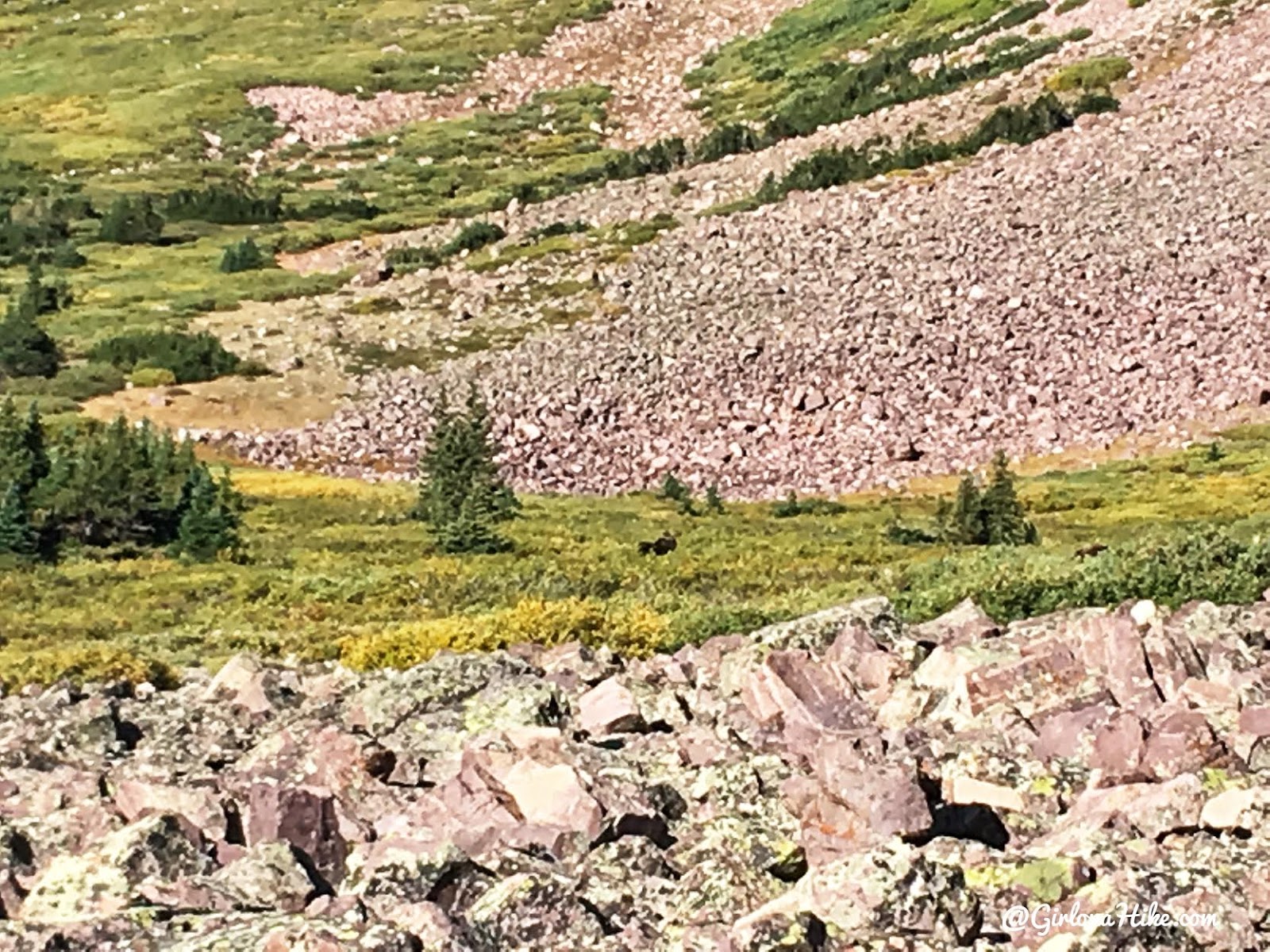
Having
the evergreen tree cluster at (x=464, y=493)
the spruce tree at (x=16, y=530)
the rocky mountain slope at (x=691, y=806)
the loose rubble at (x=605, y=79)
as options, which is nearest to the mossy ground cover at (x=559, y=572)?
the evergreen tree cluster at (x=464, y=493)

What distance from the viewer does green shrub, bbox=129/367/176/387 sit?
200 feet

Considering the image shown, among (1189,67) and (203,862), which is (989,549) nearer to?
(203,862)

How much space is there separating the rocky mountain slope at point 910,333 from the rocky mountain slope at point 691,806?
34.3m

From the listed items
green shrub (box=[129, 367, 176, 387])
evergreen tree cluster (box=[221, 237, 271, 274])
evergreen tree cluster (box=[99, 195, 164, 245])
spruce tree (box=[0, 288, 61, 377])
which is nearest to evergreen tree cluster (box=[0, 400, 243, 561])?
green shrub (box=[129, 367, 176, 387])

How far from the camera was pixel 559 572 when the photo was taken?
116 ft

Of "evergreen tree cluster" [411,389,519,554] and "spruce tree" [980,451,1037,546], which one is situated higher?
"evergreen tree cluster" [411,389,519,554]

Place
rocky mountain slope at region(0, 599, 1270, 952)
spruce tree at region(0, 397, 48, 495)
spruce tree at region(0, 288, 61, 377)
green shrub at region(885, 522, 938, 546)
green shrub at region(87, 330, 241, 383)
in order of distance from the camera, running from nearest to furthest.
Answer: rocky mountain slope at region(0, 599, 1270, 952) → green shrub at region(885, 522, 938, 546) → spruce tree at region(0, 397, 48, 495) → green shrub at region(87, 330, 241, 383) → spruce tree at region(0, 288, 61, 377)

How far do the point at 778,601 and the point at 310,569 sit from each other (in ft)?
46.6

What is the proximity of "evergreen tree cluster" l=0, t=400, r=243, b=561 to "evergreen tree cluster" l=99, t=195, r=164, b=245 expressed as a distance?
4627 cm

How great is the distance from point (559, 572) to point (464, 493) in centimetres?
Answer: 818

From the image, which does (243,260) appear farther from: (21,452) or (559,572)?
(559,572)

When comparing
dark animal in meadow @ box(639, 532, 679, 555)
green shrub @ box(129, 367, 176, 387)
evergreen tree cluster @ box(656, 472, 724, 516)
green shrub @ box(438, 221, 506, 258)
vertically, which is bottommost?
evergreen tree cluster @ box(656, 472, 724, 516)

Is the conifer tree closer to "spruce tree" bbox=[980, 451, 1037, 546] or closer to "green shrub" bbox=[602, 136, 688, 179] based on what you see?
"spruce tree" bbox=[980, 451, 1037, 546]

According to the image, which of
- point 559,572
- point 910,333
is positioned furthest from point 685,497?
point 559,572
